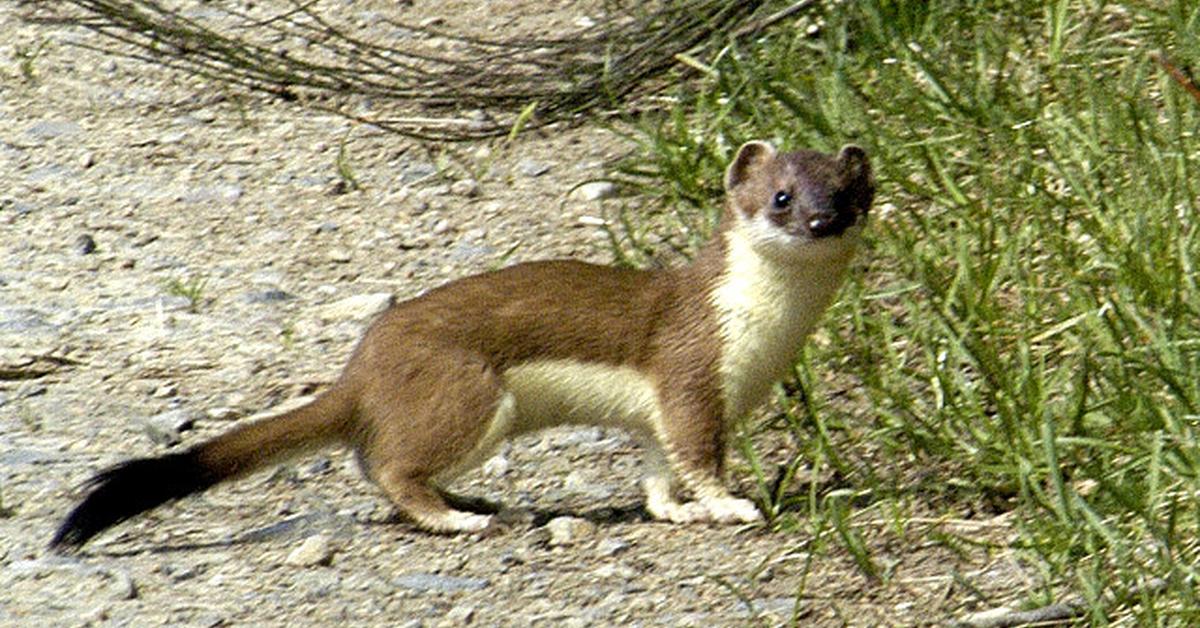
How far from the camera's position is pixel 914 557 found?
12.7 ft

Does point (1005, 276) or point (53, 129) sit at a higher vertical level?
point (1005, 276)

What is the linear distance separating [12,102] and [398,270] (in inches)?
70.4

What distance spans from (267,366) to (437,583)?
1217 mm

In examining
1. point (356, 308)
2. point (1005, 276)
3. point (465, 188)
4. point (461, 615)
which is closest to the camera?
point (461, 615)

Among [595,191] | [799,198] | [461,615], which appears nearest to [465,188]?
[595,191]

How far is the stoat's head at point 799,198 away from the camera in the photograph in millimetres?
3939

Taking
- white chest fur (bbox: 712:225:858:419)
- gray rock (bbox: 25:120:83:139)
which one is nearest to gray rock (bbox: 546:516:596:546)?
white chest fur (bbox: 712:225:858:419)

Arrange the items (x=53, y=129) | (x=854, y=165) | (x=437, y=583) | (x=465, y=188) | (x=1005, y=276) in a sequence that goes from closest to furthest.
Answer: (x=437, y=583), (x=854, y=165), (x=1005, y=276), (x=465, y=188), (x=53, y=129)

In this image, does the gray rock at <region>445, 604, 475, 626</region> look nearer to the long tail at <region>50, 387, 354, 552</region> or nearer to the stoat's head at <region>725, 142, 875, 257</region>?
the long tail at <region>50, 387, 354, 552</region>

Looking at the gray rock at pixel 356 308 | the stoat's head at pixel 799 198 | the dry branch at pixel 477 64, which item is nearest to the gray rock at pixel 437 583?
the stoat's head at pixel 799 198

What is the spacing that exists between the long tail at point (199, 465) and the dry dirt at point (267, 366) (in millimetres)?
114

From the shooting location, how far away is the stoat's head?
3939 millimetres

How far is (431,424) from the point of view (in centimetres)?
395

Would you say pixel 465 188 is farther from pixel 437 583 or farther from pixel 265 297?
pixel 437 583
